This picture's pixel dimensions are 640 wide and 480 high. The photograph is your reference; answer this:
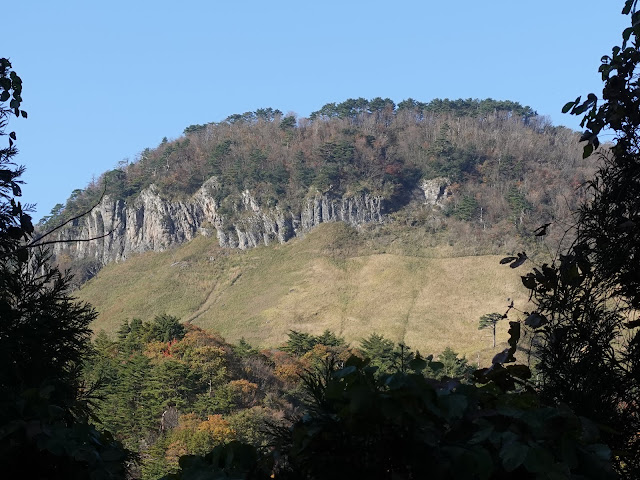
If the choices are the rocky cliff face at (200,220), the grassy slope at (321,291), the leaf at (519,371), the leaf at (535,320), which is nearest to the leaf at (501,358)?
the leaf at (519,371)

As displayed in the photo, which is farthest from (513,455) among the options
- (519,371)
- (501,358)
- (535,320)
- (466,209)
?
(466,209)

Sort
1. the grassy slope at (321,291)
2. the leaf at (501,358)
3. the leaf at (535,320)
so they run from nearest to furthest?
the leaf at (501,358)
the leaf at (535,320)
the grassy slope at (321,291)

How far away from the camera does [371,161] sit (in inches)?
4715

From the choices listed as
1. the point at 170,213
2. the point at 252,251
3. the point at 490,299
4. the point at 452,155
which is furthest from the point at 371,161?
the point at 490,299

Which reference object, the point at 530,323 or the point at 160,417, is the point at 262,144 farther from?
the point at 530,323

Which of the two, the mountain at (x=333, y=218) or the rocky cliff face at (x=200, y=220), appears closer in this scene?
the mountain at (x=333, y=218)

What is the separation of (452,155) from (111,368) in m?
84.1

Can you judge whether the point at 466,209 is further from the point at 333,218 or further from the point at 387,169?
the point at 333,218

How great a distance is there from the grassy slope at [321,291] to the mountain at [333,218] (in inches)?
10.3

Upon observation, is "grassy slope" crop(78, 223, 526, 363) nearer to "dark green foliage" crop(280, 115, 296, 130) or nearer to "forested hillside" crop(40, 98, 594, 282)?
"forested hillside" crop(40, 98, 594, 282)

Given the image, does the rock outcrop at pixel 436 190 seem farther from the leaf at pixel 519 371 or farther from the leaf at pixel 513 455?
the leaf at pixel 513 455

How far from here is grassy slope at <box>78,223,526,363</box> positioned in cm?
8319

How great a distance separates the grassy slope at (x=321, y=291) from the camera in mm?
83188

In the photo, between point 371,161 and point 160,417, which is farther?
point 371,161
